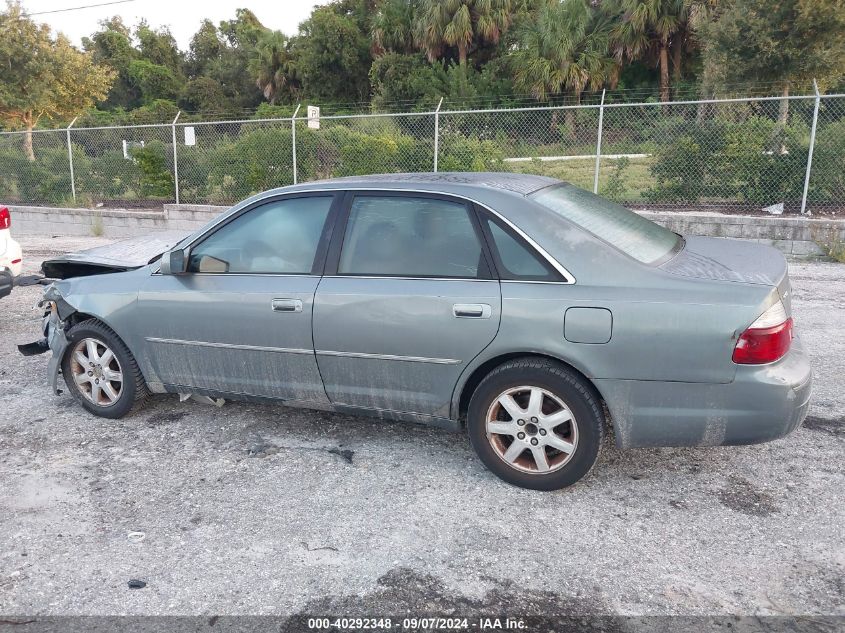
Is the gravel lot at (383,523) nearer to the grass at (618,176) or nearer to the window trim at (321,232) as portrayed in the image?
the window trim at (321,232)

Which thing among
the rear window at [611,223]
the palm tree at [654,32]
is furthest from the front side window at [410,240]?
the palm tree at [654,32]

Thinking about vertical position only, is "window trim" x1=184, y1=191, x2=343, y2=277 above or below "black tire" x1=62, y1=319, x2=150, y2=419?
above

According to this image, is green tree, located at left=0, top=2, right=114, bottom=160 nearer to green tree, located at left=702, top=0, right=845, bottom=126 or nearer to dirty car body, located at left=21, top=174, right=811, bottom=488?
green tree, located at left=702, top=0, right=845, bottom=126

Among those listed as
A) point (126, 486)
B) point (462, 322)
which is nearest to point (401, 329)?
point (462, 322)

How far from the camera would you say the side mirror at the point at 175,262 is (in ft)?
13.8

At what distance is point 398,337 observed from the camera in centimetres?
367

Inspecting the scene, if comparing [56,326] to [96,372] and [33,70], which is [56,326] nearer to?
[96,372]

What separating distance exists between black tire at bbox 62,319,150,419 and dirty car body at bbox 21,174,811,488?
76 millimetres

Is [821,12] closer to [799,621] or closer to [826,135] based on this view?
[826,135]

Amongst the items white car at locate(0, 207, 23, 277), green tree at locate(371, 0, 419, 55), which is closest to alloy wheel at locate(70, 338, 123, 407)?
white car at locate(0, 207, 23, 277)

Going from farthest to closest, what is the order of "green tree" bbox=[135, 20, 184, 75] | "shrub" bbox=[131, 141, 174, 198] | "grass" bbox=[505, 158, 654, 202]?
1. "green tree" bbox=[135, 20, 184, 75]
2. "shrub" bbox=[131, 141, 174, 198]
3. "grass" bbox=[505, 158, 654, 202]

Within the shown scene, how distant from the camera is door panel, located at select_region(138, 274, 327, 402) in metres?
3.94

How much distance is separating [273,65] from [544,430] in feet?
160

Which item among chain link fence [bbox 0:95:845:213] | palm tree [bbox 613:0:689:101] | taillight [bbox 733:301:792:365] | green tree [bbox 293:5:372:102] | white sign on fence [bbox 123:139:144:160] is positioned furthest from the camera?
green tree [bbox 293:5:372:102]
